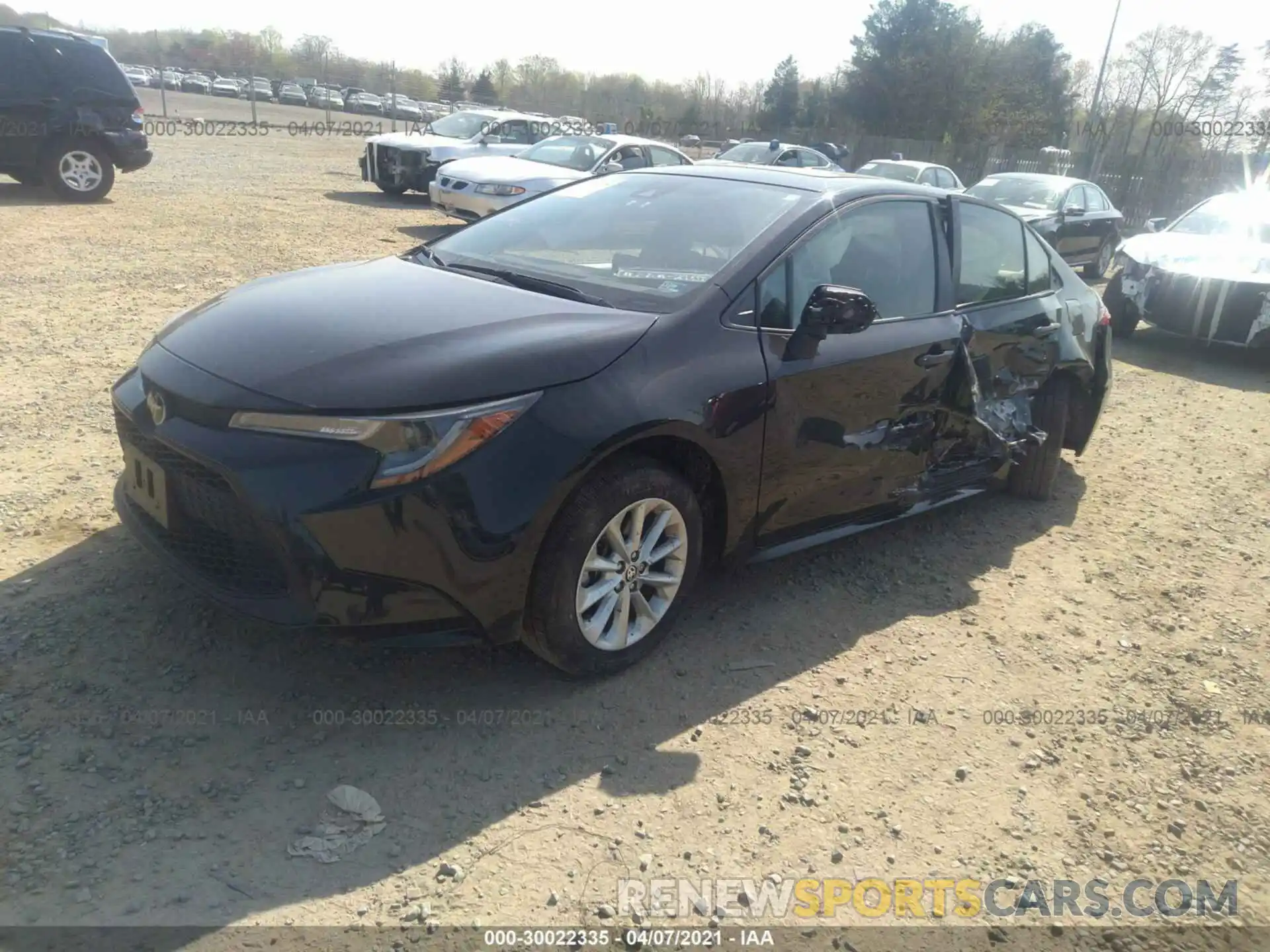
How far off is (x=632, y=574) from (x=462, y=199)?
34.6ft

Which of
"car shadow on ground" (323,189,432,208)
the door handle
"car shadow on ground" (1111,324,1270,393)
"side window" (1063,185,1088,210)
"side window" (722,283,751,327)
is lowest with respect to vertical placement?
"car shadow on ground" (1111,324,1270,393)

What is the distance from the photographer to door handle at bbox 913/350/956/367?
4.00 meters

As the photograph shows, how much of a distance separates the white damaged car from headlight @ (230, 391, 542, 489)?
13.9 meters

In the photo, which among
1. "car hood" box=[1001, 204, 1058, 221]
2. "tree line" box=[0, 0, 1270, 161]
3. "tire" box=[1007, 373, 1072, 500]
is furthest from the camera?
"tree line" box=[0, 0, 1270, 161]

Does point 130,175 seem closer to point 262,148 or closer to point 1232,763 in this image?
point 262,148

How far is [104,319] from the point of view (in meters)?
6.75

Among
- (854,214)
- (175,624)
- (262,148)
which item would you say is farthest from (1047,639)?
(262,148)

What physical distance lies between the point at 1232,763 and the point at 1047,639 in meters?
0.80

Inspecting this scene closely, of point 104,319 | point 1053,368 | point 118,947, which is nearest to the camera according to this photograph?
point 118,947

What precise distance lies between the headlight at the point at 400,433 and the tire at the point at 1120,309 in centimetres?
896

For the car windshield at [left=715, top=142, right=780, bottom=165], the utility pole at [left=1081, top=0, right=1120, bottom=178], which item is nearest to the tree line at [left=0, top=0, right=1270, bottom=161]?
the utility pole at [left=1081, top=0, right=1120, bottom=178]

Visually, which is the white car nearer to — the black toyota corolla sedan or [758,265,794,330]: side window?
the black toyota corolla sedan

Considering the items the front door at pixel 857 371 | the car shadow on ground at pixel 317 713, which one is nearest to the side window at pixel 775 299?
the front door at pixel 857 371

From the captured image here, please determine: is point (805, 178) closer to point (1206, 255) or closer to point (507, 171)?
point (1206, 255)
